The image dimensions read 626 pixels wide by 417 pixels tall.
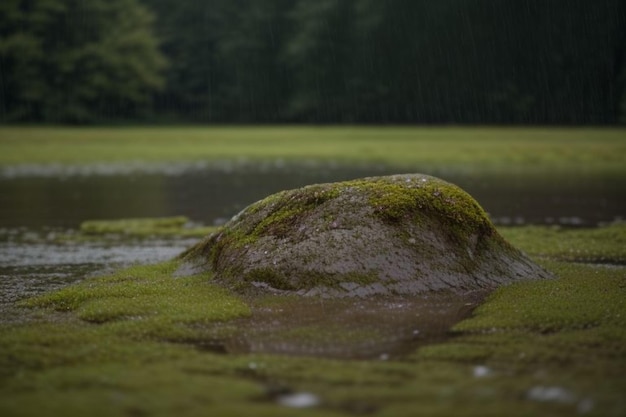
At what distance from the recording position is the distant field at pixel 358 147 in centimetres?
4697

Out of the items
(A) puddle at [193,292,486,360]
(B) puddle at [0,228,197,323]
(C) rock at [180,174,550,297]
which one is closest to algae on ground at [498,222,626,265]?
(C) rock at [180,174,550,297]

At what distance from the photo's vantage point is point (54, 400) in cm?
764

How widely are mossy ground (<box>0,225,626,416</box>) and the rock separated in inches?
34.1

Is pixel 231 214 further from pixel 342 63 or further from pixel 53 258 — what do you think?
pixel 342 63

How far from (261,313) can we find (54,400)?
4.37 m

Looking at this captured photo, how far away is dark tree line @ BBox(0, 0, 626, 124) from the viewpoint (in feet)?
286

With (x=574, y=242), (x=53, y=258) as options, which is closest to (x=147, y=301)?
(x=53, y=258)

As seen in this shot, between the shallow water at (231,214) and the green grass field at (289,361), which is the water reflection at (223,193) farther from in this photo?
the green grass field at (289,361)

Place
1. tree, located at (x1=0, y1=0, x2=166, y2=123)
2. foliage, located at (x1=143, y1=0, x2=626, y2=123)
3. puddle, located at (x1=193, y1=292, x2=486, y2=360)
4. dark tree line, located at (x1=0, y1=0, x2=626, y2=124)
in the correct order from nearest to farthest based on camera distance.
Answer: puddle, located at (x1=193, y1=292, x2=486, y2=360) → foliage, located at (x1=143, y1=0, x2=626, y2=123) → dark tree line, located at (x1=0, y1=0, x2=626, y2=124) → tree, located at (x1=0, y1=0, x2=166, y2=123)

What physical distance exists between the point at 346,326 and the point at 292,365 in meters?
2.00

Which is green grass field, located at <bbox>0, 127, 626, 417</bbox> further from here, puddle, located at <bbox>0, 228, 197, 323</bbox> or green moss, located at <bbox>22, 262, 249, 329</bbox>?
puddle, located at <bbox>0, 228, 197, 323</bbox>

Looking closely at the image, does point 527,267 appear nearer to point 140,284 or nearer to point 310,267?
point 310,267

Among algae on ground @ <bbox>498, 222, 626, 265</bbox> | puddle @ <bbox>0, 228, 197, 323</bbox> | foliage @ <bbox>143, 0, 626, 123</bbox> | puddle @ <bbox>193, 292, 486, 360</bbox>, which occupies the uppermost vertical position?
foliage @ <bbox>143, 0, 626, 123</bbox>

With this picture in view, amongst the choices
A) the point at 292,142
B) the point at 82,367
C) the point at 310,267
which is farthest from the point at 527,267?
the point at 292,142
